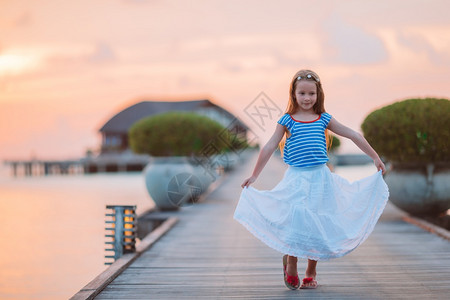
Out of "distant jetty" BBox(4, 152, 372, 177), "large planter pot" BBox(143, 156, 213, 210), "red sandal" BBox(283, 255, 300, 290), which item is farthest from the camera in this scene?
"distant jetty" BBox(4, 152, 372, 177)

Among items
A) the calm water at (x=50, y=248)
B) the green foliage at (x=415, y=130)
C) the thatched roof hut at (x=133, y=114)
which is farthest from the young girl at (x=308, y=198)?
the thatched roof hut at (x=133, y=114)

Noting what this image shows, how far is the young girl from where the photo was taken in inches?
179

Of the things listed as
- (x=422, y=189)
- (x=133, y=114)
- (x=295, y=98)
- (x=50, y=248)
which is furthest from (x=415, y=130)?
(x=133, y=114)

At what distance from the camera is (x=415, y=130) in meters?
9.31

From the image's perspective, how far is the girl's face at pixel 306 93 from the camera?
4648mm

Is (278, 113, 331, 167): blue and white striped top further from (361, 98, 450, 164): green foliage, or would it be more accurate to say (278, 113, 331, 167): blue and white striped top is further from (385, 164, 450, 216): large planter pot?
(385, 164, 450, 216): large planter pot

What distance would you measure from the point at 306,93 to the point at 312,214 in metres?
1.01

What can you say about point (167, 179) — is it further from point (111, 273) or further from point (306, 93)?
point (306, 93)

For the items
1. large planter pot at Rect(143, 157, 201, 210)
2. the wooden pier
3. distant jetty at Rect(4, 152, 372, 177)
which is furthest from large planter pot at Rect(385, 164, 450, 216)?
distant jetty at Rect(4, 152, 372, 177)

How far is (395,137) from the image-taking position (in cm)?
940

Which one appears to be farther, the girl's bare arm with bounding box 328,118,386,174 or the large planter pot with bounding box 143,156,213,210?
the large planter pot with bounding box 143,156,213,210

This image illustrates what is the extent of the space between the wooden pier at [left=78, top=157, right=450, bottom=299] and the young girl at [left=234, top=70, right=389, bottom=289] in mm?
476

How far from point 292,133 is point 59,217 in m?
15.7

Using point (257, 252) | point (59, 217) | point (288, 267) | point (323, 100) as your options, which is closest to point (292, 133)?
point (323, 100)
